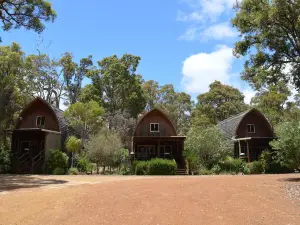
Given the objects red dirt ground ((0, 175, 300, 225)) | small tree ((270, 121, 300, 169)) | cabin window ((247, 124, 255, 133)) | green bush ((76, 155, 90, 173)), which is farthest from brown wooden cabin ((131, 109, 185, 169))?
red dirt ground ((0, 175, 300, 225))

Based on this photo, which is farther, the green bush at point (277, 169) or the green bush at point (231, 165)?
the green bush at point (277, 169)

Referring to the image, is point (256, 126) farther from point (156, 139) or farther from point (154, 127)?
point (156, 139)

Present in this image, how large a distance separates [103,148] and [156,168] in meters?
4.96

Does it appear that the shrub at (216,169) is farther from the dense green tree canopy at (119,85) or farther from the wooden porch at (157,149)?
the dense green tree canopy at (119,85)

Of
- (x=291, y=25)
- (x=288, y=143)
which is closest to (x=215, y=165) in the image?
(x=288, y=143)

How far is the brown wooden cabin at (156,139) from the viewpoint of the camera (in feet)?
105

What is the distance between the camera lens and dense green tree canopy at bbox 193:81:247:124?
5053 cm

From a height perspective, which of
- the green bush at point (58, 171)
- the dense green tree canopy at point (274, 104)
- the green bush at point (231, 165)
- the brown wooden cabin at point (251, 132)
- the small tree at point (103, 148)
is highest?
the dense green tree canopy at point (274, 104)

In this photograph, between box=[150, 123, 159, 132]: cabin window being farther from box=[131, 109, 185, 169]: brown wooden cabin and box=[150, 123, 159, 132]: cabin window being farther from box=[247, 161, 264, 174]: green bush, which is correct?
box=[247, 161, 264, 174]: green bush

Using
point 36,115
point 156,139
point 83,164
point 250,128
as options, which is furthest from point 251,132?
point 36,115

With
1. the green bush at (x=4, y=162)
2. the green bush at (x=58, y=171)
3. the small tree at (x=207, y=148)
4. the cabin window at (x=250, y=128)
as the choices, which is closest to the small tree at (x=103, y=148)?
the green bush at (x=58, y=171)

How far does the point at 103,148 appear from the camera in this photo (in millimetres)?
27688

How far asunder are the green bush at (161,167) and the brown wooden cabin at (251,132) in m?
10.7

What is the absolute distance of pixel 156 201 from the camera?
11.4 m
